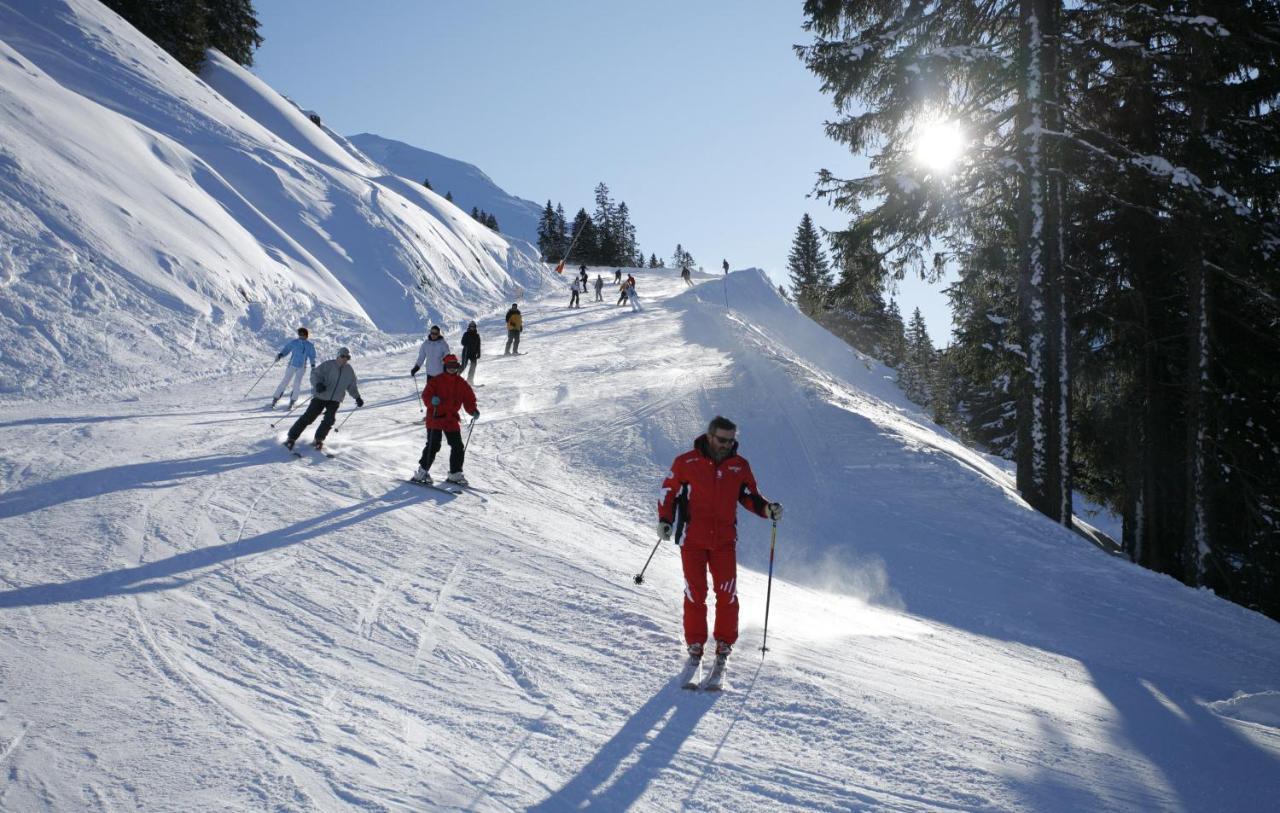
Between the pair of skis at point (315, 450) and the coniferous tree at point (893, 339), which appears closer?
the pair of skis at point (315, 450)

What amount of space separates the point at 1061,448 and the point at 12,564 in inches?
568

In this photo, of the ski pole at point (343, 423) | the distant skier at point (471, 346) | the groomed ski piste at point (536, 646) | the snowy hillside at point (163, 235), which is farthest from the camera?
the distant skier at point (471, 346)

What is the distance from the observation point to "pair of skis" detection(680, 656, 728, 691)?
5.07 m

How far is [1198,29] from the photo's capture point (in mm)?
11797

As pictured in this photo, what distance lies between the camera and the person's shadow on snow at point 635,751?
3674 mm

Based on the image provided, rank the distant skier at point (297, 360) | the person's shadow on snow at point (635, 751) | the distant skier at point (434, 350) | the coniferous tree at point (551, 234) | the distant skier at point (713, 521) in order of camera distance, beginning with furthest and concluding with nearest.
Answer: the coniferous tree at point (551, 234), the distant skier at point (434, 350), the distant skier at point (297, 360), the distant skier at point (713, 521), the person's shadow on snow at point (635, 751)

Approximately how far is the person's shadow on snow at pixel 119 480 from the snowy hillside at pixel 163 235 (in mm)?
5284

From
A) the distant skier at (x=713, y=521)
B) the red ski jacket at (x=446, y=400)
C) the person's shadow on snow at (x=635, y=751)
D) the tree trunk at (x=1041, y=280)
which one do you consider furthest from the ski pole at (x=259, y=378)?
the tree trunk at (x=1041, y=280)

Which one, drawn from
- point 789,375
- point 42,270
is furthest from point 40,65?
point 789,375

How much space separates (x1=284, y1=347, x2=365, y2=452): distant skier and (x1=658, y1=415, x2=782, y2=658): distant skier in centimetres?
690

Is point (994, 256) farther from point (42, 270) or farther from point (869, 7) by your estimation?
point (42, 270)

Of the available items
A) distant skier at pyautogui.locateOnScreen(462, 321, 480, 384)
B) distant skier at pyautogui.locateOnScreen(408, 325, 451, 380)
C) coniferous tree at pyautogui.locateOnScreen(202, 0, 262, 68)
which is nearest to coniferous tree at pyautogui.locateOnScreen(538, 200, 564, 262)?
coniferous tree at pyautogui.locateOnScreen(202, 0, 262, 68)

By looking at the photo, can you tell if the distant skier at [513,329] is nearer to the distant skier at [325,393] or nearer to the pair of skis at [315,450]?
the distant skier at [325,393]

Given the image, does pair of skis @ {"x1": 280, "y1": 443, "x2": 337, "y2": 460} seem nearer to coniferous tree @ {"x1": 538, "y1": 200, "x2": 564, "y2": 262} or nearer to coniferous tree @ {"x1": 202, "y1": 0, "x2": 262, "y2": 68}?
coniferous tree @ {"x1": 202, "y1": 0, "x2": 262, "y2": 68}
